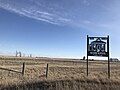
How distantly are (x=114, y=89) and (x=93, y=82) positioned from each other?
83.3 inches

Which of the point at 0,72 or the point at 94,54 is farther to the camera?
the point at 0,72

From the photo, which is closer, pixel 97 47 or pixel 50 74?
pixel 97 47

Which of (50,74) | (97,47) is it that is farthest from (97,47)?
(50,74)

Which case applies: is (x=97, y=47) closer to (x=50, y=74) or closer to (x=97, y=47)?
(x=97, y=47)

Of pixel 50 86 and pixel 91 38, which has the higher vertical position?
pixel 91 38

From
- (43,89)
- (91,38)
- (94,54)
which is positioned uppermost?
(91,38)

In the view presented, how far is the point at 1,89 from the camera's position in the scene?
11.6 m

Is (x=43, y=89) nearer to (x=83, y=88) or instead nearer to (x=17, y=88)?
(x=17, y=88)

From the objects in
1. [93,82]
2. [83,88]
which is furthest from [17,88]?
[93,82]

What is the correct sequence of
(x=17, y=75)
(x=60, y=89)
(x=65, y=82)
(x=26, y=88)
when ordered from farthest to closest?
(x=17, y=75) < (x=65, y=82) < (x=26, y=88) < (x=60, y=89)

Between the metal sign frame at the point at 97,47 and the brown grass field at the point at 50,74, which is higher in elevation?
the metal sign frame at the point at 97,47

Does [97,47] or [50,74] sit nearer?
[97,47]

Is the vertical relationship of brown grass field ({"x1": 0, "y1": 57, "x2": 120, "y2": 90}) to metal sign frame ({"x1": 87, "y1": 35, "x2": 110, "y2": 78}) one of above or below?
below

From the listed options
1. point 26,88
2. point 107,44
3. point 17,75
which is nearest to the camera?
point 26,88
